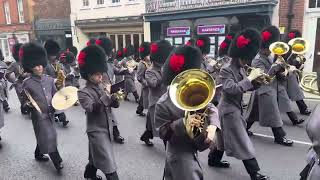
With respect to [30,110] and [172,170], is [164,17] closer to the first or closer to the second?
[30,110]

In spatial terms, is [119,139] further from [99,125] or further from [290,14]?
[290,14]

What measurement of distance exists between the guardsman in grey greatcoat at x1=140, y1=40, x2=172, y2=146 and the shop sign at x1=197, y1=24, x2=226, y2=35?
9614mm

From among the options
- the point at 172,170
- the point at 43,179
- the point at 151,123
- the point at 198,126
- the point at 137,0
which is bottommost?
the point at 43,179

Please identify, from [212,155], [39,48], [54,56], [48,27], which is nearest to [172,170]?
[212,155]

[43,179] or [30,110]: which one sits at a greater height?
[30,110]

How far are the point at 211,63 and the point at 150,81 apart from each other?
109 inches

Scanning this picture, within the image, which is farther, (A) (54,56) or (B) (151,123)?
(A) (54,56)

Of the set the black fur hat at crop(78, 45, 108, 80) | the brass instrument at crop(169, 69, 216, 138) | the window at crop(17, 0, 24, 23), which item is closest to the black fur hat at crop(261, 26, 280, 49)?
the black fur hat at crop(78, 45, 108, 80)

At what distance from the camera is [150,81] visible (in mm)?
6039

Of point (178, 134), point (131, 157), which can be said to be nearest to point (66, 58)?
point (131, 157)

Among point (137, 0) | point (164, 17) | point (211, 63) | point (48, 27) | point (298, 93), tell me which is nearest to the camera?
point (298, 93)

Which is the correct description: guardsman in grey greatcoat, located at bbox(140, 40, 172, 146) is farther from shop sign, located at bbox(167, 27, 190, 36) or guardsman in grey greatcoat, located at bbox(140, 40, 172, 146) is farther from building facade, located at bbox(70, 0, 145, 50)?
building facade, located at bbox(70, 0, 145, 50)

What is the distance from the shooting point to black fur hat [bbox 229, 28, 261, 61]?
4555 millimetres

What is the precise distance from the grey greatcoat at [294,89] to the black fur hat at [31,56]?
5.25 m
